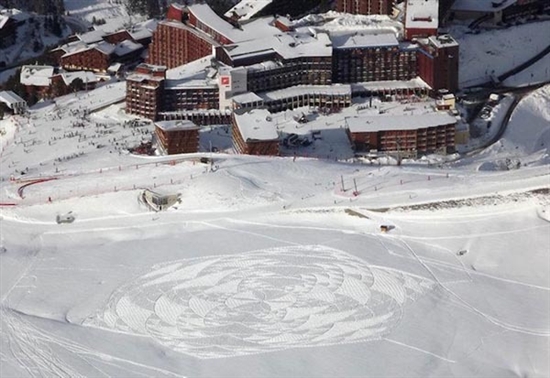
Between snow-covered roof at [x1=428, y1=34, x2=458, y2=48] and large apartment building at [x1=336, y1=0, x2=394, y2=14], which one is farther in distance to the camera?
large apartment building at [x1=336, y1=0, x2=394, y2=14]

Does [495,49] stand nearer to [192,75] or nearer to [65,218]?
[192,75]

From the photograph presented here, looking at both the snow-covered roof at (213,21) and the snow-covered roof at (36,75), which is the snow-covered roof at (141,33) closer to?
the snow-covered roof at (213,21)

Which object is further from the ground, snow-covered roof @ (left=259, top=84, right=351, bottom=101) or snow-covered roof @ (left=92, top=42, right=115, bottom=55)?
snow-covered roof @ (left=92, top=42, right=115, bottom=55)

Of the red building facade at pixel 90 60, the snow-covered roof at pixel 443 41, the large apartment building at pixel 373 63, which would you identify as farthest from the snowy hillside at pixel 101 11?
the snow-covered roof at pixel 443 41

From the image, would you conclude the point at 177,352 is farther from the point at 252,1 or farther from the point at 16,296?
the point at 252,1

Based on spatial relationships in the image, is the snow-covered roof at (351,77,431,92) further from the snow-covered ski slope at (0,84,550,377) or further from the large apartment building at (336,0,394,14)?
the snow-covered ski slope at (0,84,550,377)

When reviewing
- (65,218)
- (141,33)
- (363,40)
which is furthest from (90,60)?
(65,218)

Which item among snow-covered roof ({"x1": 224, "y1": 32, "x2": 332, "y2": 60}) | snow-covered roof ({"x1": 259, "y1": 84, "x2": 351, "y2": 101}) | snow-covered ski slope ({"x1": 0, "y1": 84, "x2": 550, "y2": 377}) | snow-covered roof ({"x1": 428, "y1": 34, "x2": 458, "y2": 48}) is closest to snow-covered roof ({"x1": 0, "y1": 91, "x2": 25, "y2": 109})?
snow-covered roof ({"x1": 224, "y1": 32, "x2": 332, "y2": 60})
